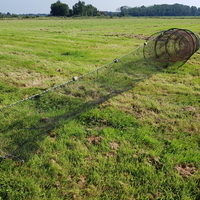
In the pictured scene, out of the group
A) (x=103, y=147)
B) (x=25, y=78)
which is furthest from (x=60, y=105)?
(x=25, y=78)

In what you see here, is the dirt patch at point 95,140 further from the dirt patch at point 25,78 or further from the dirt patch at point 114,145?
the dirt patch at point 25,78

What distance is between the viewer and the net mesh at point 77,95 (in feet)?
12.8

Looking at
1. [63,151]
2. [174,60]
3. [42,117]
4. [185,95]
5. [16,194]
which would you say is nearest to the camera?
[16,194]

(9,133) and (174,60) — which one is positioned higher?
(174,60)

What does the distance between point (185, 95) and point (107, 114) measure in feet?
9.74

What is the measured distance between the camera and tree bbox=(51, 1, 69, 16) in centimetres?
12150

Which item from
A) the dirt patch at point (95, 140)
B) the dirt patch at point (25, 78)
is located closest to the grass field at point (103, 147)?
the dirt patch at point (95, 140)

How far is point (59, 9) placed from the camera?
122438 mm

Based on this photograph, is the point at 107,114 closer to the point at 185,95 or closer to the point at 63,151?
the point at 63,151

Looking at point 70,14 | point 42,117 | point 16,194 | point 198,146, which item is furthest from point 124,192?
point 70,14

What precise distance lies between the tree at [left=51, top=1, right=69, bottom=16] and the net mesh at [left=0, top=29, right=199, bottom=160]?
415 feet

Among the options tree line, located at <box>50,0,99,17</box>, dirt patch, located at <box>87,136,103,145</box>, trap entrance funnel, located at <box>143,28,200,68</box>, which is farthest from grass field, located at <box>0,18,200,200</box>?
tree line, located at <box>50,0,99,17</box>

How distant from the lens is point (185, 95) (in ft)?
21.4

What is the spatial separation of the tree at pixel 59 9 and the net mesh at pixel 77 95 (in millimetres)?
126406
